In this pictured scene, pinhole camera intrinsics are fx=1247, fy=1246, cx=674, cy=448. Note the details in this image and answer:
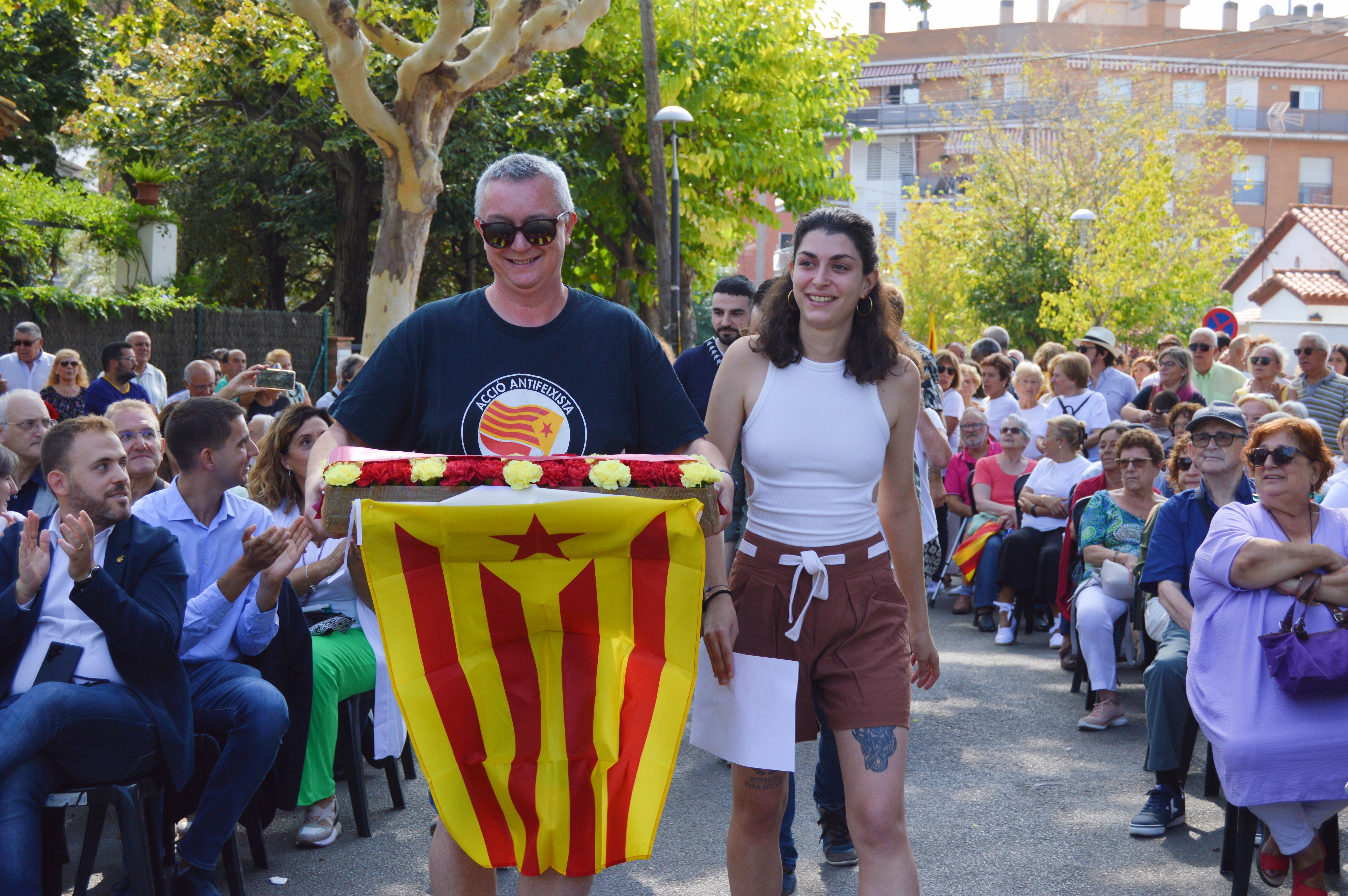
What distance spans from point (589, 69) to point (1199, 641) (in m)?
21.0

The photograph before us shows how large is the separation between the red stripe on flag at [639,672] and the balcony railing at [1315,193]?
6620 cm

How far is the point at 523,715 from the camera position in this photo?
2.78m

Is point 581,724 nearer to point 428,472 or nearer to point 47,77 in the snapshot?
point 428,472

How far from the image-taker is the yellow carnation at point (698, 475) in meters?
2.72

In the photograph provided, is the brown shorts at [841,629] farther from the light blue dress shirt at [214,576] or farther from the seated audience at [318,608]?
the seated audience at [318,608]

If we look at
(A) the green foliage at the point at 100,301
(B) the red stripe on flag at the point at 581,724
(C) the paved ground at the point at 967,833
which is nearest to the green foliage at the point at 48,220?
(A) the green foliage at the point at 100,301

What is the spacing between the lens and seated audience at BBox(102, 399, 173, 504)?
205 inches

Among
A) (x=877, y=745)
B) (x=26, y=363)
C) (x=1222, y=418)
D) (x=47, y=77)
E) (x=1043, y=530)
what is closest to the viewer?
(x=877, y=745)

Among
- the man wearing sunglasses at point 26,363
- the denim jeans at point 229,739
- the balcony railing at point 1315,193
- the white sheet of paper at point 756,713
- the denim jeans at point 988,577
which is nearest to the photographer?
the white sheet of paper at point 756,713

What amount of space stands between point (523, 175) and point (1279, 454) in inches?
124

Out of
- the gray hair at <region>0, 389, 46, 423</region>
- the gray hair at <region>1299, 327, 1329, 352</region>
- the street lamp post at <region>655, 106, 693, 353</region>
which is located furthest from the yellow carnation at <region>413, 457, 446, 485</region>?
the street lamp post at <region>655, 106, 693, 353</region>

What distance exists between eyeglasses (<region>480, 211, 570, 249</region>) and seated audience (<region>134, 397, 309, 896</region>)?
5.28ft

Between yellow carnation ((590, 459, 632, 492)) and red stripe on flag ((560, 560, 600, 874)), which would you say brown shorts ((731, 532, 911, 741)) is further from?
yellow carnation ((590, 459, 632, 492))

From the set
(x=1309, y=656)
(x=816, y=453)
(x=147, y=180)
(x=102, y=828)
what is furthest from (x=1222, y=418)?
(x=147, y=180)
